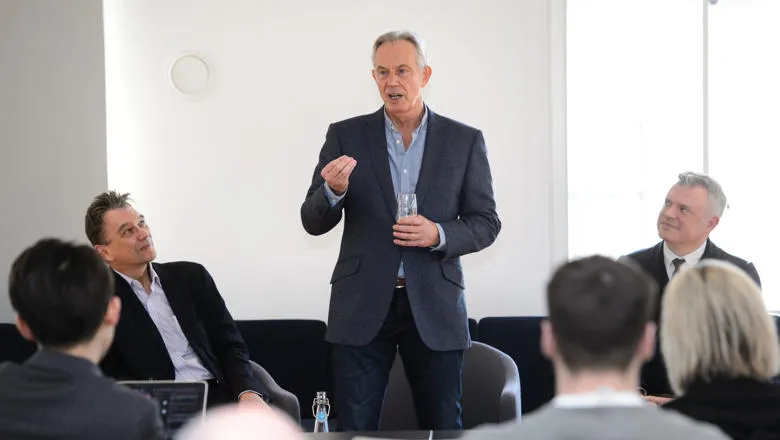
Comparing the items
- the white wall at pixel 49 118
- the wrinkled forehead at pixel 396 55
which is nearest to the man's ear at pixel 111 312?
the wrinkled forehead at pixel 396 55

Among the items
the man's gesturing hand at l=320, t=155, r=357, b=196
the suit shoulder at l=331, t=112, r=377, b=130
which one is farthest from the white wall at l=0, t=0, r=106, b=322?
the man's gesturing hand at l=320, t=155, r=357, b=196

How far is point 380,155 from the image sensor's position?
12.0 ft

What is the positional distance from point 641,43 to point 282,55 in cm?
196

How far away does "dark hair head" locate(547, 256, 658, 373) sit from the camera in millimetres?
1623

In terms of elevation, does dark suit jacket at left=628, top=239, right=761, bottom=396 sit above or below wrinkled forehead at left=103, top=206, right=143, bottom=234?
below

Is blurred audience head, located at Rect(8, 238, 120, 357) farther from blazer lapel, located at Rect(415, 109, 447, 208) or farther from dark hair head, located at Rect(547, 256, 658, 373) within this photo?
blazer lapel, located at Rect(415, 109, 447, 208)

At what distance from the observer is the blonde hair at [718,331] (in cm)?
212

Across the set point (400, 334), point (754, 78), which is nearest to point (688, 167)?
point (754, 78)

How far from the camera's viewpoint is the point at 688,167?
5375 millimetres

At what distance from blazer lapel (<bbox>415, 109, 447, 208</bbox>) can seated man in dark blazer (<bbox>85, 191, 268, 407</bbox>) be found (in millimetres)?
1032

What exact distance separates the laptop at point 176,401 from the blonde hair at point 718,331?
116cm

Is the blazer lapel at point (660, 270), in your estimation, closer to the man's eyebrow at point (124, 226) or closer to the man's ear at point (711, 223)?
the man's ear at point (711, 223)

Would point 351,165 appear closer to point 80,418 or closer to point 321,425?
point 321,425

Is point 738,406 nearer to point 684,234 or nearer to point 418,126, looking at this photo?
point 418,126
